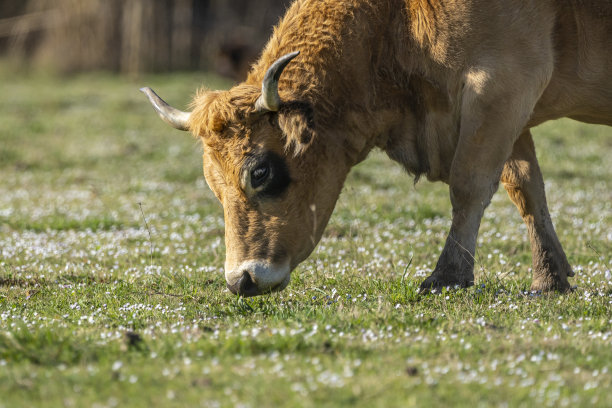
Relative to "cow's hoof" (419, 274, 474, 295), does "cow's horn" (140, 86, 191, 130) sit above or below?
above

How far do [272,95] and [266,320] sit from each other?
66.1 inches

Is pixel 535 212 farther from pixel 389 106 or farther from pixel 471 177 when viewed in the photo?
pixel 389 106

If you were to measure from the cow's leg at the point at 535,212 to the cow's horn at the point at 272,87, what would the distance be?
2.33 metres

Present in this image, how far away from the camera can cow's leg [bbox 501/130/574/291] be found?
6914mm

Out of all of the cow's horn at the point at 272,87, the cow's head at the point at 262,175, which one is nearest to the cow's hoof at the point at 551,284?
the cow's head at the point at 262,175

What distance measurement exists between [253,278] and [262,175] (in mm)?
792

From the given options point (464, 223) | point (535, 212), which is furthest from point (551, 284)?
point (464, 223)

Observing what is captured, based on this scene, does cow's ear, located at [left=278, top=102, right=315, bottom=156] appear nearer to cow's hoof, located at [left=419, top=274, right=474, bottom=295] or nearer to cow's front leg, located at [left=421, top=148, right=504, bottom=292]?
cow's front leg, located at [left=421, top=148, right=504, bottom=292]

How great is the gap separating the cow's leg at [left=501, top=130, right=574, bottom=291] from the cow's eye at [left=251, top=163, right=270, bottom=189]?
229cm

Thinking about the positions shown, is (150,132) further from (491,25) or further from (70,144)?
(491,25)

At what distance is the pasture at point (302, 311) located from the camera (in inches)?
162

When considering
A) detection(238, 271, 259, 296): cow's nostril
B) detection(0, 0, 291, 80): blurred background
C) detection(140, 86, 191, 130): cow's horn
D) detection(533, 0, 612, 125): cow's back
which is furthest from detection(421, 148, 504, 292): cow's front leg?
detection(0, 0, 291, 80): blurred background

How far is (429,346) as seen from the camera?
4.81 m

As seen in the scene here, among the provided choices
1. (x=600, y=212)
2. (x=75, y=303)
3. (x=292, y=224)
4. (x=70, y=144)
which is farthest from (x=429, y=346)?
(x=70, y=144)
